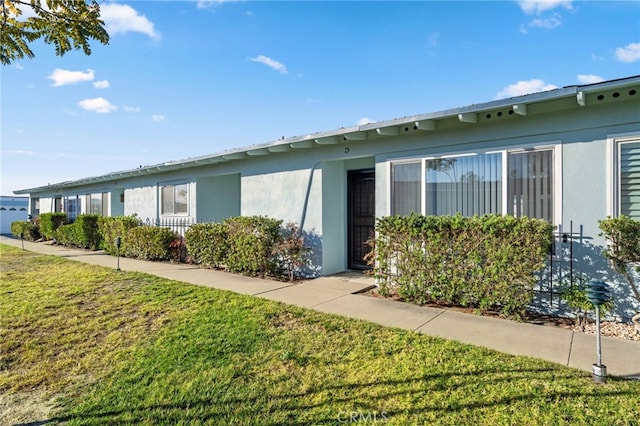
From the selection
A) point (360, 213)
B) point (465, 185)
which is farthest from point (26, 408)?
point (360, 213)

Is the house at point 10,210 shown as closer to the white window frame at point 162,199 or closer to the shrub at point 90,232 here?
the shrub at point 90,232

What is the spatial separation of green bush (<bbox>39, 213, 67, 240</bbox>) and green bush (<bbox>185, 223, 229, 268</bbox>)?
11.9m

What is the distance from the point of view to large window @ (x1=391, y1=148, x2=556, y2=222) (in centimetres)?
552

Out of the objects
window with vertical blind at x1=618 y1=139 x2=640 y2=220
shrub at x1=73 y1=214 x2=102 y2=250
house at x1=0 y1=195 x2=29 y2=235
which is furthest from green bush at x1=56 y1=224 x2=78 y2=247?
window with vertical blind at x1=618 y1=139 x2=640 y2=220

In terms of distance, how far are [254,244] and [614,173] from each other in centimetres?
674

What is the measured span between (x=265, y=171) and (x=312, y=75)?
409cm

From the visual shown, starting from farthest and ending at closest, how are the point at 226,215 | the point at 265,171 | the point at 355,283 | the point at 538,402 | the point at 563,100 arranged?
1. the point at 226,215
2. the point at 265,171
3. the point at 355,283
4. the point at 563,100
5. the point at 538,402

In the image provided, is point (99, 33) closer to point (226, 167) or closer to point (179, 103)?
point (226, 167)

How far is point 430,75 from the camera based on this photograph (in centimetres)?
1014

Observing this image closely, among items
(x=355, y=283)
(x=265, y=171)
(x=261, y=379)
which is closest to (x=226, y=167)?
(x=265, y=171)

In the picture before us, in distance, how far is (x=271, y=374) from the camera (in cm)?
347

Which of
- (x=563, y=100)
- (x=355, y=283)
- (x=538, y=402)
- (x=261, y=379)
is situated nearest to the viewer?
(x=538, y=402)

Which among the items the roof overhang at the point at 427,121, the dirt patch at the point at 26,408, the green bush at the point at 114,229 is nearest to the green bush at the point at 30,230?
the green bush at the point at 114,229

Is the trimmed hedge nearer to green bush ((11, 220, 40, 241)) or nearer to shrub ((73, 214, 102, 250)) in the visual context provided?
shrub ((73, 214, 102, 250))
